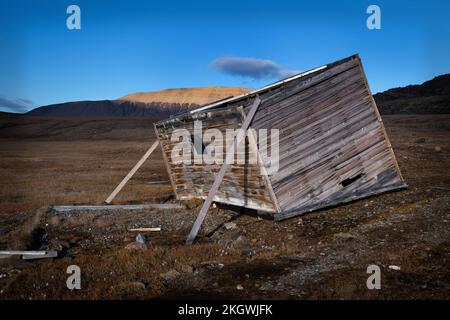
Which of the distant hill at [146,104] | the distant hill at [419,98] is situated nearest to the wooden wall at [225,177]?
the distant hill at [419,98]

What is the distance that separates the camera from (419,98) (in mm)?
75188

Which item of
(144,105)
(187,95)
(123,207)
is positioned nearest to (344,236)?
(123,207)

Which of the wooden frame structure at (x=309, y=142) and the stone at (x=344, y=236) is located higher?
the wooden frame structure at (x=309, y=142)

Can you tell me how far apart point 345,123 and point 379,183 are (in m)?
2.14

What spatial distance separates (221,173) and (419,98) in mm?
77475

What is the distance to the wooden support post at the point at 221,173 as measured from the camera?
8.57 m

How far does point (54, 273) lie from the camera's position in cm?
668

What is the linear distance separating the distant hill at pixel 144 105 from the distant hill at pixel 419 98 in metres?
76.0

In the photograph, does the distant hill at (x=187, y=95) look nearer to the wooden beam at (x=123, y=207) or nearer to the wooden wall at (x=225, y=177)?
the wooden wall at (x=225, y=177)

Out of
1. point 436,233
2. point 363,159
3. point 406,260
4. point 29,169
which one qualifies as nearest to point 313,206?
point 363,159

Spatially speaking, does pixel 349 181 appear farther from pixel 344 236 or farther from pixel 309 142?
pixel 344 236

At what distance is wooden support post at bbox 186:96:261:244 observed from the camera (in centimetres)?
857

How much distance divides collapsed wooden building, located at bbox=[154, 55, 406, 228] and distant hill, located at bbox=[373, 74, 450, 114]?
5530 centimetres
